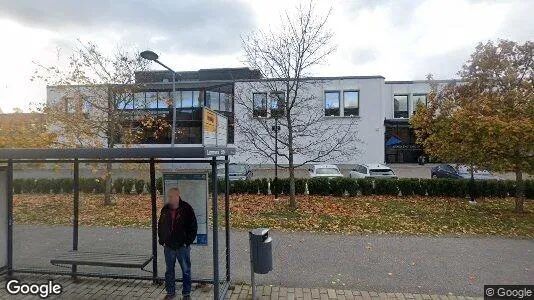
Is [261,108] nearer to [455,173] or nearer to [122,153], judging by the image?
[122,153]

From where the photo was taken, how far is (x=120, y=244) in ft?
24.0

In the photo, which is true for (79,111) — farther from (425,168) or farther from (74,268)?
(425,168)

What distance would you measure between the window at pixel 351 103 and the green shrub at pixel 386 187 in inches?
693

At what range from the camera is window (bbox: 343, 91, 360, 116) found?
31.4 meters

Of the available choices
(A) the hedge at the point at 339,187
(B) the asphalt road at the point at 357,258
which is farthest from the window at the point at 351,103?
(B) the asphalt road at the point at 357,258

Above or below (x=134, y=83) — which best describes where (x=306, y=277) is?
below

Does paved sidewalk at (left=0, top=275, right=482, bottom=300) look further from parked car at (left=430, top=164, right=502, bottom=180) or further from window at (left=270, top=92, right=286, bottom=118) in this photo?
parked car at (left=430, top=164, right=502, bottom=180)

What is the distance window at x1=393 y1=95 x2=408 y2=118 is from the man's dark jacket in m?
33.8

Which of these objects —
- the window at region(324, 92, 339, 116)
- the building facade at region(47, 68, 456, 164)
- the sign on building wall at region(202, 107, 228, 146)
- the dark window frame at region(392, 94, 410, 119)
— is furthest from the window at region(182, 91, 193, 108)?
the sign on building wall at region(202, 107, 228, 146)

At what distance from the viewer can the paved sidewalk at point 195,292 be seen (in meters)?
4.74

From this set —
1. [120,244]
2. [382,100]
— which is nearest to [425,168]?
[382,100]

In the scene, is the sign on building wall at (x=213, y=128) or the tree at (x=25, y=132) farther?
the tree at (x=25, y=132)

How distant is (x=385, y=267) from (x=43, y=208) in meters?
11.7

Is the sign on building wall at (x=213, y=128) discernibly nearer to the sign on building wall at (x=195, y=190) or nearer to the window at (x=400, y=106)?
the sign on building wall at (x=195, y=190)
